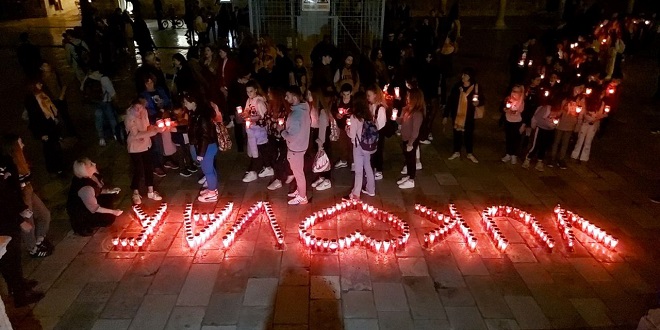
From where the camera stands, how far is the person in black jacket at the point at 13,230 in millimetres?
5319

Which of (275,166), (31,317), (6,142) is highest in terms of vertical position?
(6,142)

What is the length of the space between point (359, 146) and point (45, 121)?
5518 millimetres

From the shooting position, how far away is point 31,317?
5453 millimetres

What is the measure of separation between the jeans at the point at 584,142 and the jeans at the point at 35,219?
9255 mm

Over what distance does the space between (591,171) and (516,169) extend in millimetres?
1419

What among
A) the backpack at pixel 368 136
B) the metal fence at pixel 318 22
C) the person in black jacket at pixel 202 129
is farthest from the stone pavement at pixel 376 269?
the metal fence at pixel 318 22

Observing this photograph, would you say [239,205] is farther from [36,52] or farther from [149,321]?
[36,52]

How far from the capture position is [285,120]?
304 inches

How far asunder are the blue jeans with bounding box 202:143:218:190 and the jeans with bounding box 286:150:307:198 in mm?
1185

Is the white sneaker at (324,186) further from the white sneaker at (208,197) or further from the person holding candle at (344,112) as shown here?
the white sneaker at (208,197)

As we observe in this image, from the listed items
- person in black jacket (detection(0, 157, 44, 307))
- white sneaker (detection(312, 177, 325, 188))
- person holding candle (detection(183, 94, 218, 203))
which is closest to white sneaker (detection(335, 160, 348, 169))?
white sneaker (detection(312, 177, 325, 188))

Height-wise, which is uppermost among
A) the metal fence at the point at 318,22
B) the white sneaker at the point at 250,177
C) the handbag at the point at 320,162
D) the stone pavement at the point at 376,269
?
the metal fence at the point at 318,22

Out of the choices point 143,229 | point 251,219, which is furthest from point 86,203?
point 251,219

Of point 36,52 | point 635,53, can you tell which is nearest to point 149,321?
point 36,52
